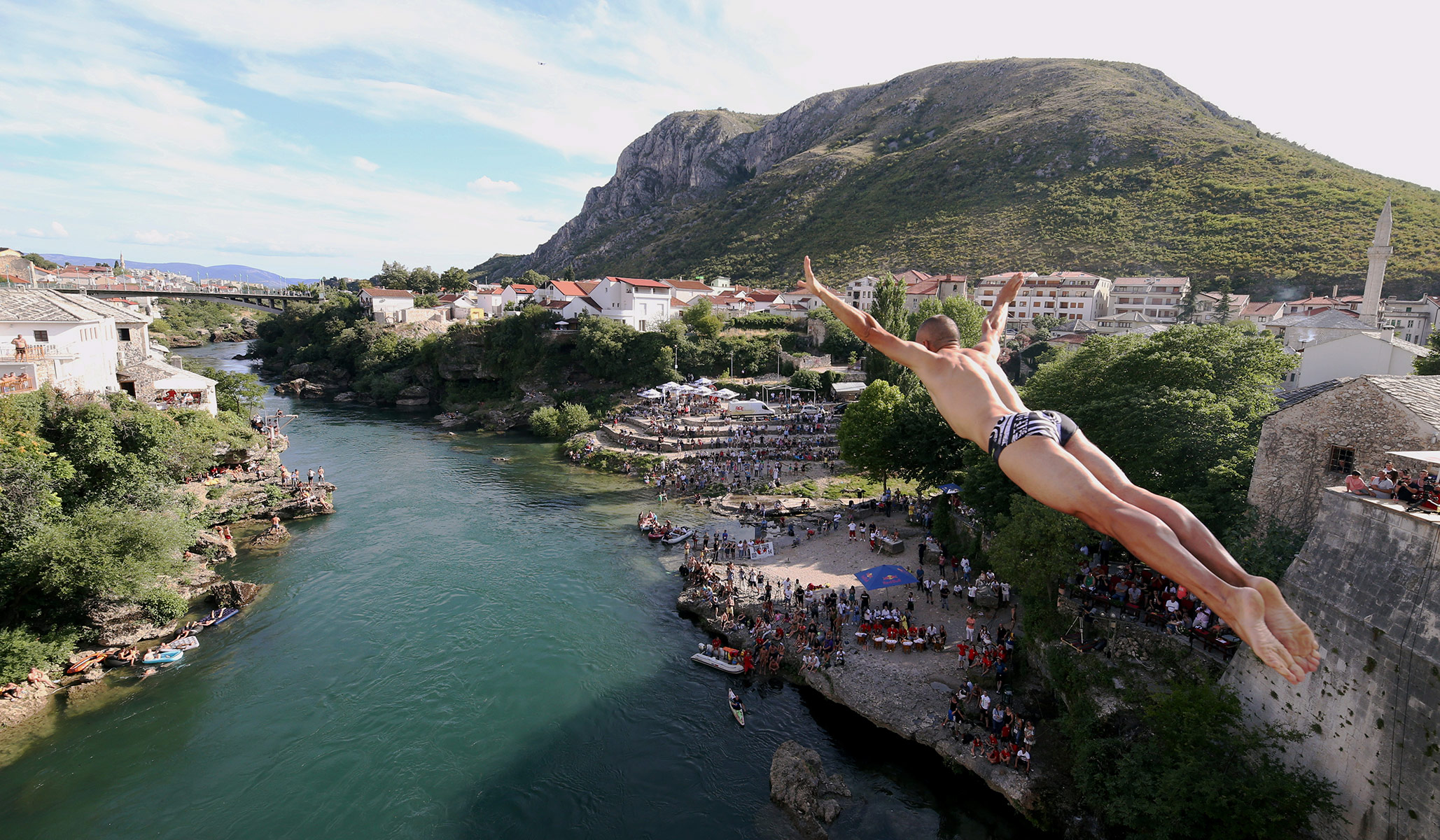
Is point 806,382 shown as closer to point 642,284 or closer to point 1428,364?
point 642,284

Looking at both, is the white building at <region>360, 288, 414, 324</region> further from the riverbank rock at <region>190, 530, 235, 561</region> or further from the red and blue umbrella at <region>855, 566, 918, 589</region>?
the red and blue umbrella at <region>855, 566, 918, 589</region>

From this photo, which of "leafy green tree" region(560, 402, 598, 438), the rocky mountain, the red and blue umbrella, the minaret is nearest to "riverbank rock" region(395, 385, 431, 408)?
"leafy green tree" region(560, 402, 598, 438)

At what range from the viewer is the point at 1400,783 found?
8305mm

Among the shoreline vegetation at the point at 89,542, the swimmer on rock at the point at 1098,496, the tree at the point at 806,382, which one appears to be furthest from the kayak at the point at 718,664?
the tree at the point at 806,382

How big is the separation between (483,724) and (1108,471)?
1563 centimetres

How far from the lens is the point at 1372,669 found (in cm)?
866

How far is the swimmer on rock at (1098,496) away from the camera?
109 inches

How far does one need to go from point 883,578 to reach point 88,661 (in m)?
21.3

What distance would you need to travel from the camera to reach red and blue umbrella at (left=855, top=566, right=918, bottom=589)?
19094 mm

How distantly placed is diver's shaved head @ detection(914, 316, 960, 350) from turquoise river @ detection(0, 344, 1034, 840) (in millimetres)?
11560

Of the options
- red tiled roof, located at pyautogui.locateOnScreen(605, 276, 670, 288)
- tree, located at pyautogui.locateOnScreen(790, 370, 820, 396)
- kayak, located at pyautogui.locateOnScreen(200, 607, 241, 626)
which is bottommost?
kayak, located at pyautogui.locateOnScreen(200, 607, 241, 626)

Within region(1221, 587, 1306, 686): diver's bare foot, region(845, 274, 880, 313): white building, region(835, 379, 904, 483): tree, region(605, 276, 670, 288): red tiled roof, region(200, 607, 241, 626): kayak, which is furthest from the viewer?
region(845, 274, 880, 313): white building

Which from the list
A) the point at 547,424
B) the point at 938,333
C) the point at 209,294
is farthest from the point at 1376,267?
the point at 209,294

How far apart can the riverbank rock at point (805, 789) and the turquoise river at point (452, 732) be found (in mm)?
340
